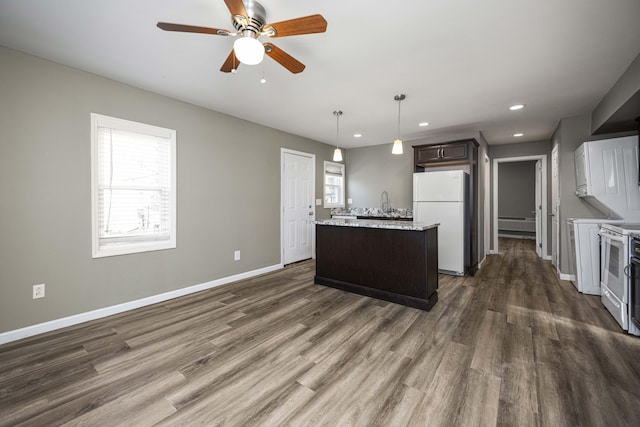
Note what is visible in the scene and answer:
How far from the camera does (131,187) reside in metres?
3.05

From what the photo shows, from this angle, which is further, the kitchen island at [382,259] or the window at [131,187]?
the kitchen island at [382,259]

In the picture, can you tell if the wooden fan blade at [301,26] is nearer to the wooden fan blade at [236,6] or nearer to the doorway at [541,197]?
the wooden fan blade at [236,6]

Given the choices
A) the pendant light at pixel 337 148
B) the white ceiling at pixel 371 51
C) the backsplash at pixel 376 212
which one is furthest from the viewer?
the backsplash at pixel 376 212

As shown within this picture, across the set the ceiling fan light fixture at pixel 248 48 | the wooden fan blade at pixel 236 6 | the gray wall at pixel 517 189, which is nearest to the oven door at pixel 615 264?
the ceiling fan light fixture at pixel 248 48

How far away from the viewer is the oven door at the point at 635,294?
90.0 inches

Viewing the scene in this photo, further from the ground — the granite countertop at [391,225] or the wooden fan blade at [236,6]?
the wooden fan blade at [236,6]

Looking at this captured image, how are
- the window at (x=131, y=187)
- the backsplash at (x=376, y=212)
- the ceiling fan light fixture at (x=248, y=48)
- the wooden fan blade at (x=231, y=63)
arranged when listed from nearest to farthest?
the ceiling fan light fixture at (x=248, y=48)
the wooden fan blade at (x=231, y=63)
the window at (x=131, y=187)
the backsplash at (x=376, y=212)

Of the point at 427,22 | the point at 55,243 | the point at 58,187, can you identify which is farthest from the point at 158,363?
the point at 427,22

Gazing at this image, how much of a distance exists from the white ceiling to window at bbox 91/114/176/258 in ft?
1.83

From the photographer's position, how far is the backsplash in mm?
5624

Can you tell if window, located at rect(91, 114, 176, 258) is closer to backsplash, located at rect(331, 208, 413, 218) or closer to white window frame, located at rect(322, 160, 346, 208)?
white window frame, located at rect(322, 160, 346, 208)

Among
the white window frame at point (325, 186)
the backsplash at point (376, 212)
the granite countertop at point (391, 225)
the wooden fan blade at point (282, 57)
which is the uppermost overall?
the wooden fan blade at point (282, 57)

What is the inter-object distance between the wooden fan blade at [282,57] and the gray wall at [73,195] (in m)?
2.07

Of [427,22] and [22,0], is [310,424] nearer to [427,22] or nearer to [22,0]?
[427,22]
